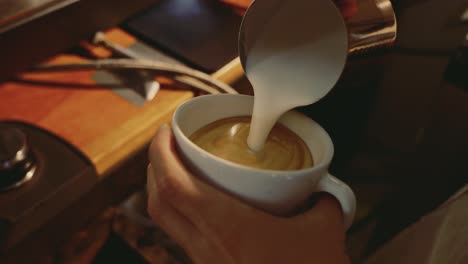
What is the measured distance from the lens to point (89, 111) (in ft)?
2.06

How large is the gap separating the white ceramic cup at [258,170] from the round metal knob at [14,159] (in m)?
0.20

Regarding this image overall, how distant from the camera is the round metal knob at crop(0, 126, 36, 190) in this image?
50 cm

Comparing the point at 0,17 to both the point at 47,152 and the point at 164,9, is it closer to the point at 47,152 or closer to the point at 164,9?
the point at 47,152

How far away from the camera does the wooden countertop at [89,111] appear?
22.8 inches

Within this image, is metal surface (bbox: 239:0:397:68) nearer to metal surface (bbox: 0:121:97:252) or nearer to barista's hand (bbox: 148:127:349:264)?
barista's hand (bbox: 148:127:349:264)

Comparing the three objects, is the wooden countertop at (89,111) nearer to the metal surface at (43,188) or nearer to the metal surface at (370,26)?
the metal surface at (43,188)

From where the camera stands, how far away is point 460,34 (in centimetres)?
89

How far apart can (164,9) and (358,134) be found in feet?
1.62

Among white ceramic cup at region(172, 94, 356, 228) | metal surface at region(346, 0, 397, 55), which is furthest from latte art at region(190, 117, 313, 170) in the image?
metal surface at region(346, 0, 397, 55)

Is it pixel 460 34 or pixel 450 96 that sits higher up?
pixel 460 34

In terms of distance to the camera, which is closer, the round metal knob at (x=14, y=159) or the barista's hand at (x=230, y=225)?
the barista's hand at (x=230, y=225)

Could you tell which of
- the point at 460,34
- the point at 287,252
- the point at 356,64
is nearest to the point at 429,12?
the point at 460,34

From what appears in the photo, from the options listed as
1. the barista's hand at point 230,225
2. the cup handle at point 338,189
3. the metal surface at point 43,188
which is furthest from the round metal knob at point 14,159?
the cup handle at point 338,189

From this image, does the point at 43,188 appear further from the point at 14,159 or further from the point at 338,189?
the point at 338,189
